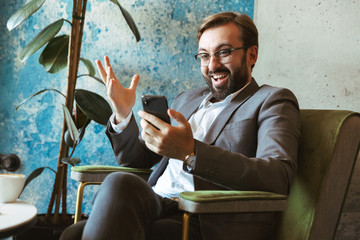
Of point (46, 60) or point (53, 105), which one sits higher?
point (46, 60)

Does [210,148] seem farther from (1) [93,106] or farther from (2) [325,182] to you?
(1) [93,106]

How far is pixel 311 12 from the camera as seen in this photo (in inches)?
78.5

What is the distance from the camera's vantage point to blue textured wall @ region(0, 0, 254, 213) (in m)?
2.50

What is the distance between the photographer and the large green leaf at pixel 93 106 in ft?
6.73

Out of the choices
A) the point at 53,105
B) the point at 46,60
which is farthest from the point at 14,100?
the point at 46,60

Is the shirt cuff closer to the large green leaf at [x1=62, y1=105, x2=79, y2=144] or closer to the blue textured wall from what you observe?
the large green leaf at [x1=62, y1=105, x2=79, y2=144]

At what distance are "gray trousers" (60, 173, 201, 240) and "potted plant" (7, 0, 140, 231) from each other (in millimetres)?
882

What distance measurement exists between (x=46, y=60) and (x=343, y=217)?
178cm

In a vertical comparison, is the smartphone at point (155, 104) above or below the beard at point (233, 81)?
below

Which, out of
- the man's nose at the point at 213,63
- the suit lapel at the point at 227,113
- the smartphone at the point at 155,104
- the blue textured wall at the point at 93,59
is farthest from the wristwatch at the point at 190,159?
the blue textured wall at the point at 93,59

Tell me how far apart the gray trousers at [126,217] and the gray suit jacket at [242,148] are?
0.14m

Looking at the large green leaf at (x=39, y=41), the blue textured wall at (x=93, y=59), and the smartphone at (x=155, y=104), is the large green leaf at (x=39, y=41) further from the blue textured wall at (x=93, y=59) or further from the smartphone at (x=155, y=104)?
the smartphone at (x=155, y=104)

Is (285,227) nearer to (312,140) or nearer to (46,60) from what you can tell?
(312,140)

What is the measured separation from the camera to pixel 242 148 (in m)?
1.44
